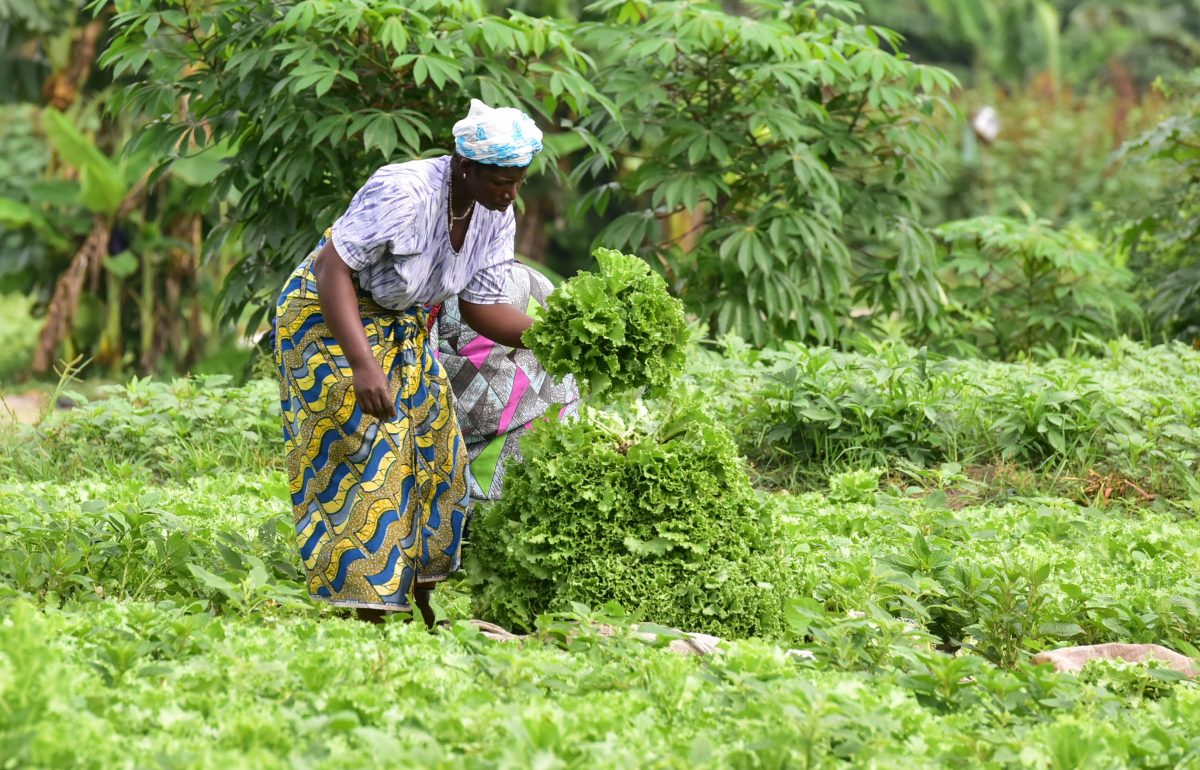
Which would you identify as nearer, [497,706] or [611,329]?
[497,706]

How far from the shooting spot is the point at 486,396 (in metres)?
4.65

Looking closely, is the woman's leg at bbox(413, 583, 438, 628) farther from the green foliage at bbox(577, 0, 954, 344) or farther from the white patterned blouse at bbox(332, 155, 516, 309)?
the green foliage at bbox(577, 0, 954, 344)

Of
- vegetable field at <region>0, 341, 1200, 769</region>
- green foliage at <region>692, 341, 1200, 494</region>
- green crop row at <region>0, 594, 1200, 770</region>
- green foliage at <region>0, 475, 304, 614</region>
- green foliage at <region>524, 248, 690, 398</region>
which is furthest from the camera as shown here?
green foliage at <region>692, 341, 1200, 494</region>

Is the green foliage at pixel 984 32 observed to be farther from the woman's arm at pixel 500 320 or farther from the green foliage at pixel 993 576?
the woman's arm at pixel 500 320

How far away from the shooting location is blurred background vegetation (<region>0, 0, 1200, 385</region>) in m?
6.46

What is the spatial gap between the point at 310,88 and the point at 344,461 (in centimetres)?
317

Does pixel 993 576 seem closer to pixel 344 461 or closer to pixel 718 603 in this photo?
pixel 718 603

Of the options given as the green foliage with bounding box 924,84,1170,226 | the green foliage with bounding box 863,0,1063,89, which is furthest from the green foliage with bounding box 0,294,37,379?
the green foliage with bounding box 863,0,1063,89

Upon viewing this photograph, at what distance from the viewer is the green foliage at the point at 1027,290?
7.95 meters

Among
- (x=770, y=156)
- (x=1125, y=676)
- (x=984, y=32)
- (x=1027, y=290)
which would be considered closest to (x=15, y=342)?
(x=770, y=156)

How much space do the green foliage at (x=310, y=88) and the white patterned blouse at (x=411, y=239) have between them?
203cm

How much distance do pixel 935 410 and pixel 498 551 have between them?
2676 mm

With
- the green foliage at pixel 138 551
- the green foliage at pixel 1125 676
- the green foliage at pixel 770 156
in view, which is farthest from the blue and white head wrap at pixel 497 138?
the green foliage at pixel 770 156

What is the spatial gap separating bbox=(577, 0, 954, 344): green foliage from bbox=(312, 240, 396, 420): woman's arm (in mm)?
3367
